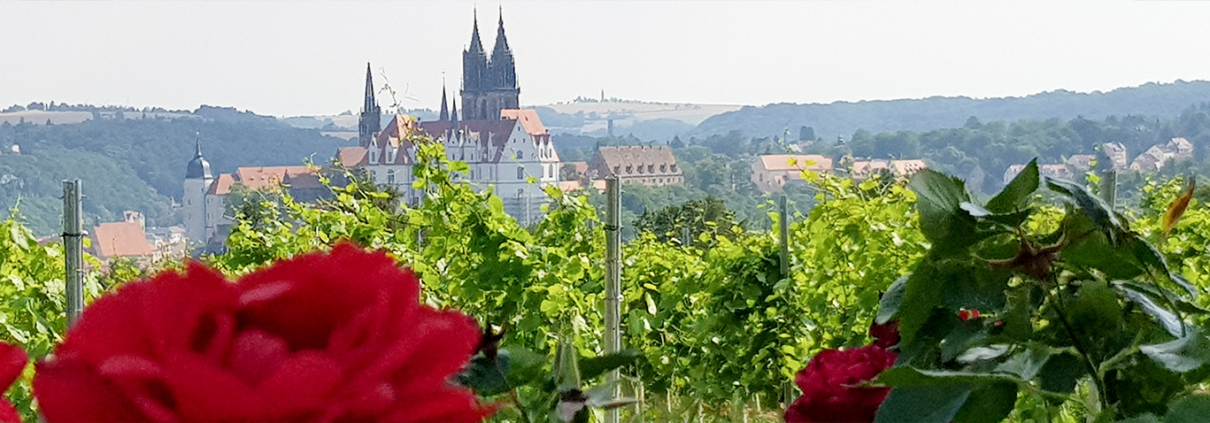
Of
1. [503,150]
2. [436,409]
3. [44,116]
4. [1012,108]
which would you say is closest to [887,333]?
[436,409]

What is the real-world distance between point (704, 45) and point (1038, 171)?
44914 millimetres

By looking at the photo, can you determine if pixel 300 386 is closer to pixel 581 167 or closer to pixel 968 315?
pixel 968 315

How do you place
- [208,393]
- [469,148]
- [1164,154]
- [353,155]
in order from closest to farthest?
1. [208,393]
2. [1164,154]
3. [353,155]
4. [469,148]

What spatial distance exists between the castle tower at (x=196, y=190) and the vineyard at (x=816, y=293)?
38058 millimetres

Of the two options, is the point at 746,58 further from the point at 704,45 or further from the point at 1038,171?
the point at 1038,171

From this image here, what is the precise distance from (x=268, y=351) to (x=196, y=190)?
42075mm

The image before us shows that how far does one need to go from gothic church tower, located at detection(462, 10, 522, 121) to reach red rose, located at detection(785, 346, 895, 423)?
49635mm

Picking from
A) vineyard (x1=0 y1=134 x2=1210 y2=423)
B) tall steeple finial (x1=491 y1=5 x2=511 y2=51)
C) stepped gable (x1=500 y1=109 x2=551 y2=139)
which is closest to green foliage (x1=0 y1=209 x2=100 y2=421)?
vineyard (x1=0 y1=134 x2=1210 y2=423)

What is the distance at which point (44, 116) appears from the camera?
39.8 metres

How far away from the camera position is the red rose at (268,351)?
→ 8.8 inches

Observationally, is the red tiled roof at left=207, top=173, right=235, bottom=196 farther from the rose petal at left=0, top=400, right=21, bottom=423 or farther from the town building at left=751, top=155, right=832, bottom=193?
the rose petal at left=0, top=400, right=21, bottom=423

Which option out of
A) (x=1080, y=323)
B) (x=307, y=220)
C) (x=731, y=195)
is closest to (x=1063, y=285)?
(x=1080, y=323)

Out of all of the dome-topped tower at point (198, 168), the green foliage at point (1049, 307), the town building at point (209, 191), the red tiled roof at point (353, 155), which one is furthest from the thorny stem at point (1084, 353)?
the red tiled roof at point (353, 155)

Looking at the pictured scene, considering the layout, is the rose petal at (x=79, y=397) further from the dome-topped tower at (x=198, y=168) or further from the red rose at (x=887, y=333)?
the dome-topped tower at (x=198, y=168)
